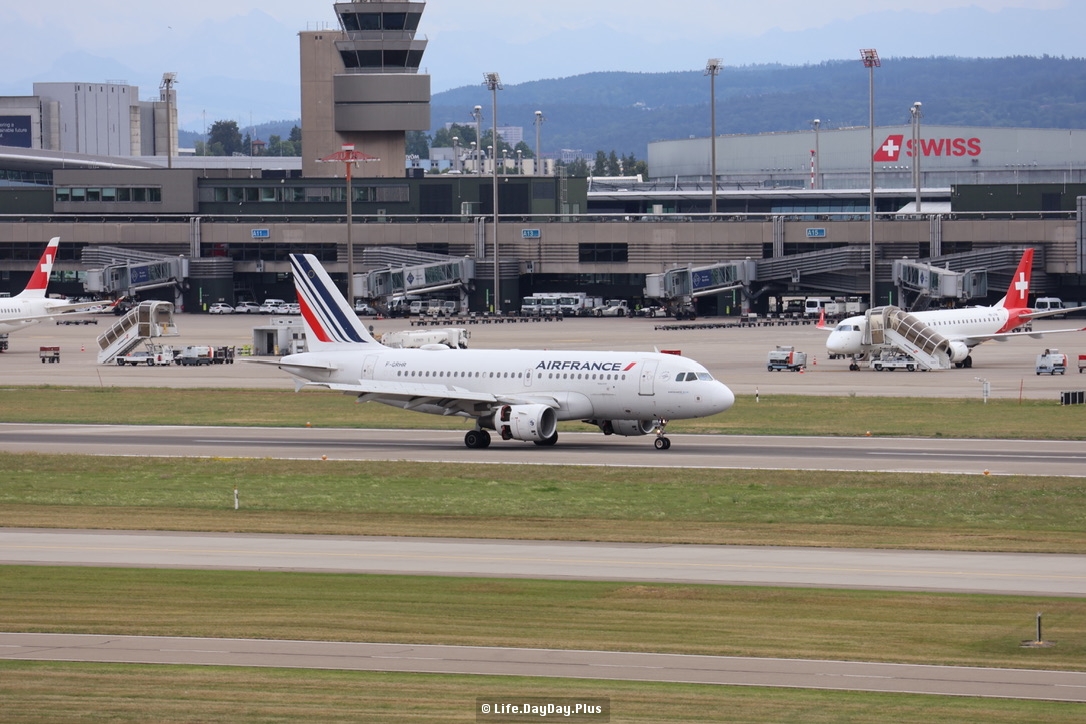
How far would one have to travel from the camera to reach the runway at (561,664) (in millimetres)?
24219

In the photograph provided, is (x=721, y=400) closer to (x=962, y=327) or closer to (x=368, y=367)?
(x=368, y=367)

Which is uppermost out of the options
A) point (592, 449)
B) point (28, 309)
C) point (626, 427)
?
point (28, 309)

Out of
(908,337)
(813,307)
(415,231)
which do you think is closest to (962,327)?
(908,337)

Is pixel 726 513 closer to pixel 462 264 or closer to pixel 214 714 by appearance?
pixel 214 714

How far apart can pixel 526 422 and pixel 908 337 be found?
4369cm

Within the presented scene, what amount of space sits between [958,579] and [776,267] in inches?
4723

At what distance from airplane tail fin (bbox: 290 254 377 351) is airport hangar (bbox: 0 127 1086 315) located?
7613 cm

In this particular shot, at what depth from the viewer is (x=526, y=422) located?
57406 millimetres

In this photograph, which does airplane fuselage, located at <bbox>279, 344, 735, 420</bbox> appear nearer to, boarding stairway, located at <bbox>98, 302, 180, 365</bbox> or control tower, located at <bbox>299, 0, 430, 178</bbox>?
boarding stairway, located at <bbox>98, 302, 180, 365</bbox>

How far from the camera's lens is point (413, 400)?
6025cm

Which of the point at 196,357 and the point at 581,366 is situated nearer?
the point at 581,366

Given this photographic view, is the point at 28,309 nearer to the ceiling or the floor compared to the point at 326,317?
nearer to the floor

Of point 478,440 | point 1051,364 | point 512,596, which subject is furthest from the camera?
point 1051,364

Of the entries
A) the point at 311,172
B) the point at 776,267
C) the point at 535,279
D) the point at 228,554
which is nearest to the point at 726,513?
the point at 228,554
